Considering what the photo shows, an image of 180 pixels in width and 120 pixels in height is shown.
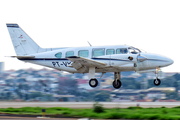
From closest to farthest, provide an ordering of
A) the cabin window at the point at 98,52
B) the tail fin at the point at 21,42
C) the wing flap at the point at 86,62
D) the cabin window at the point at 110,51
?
the wing flap at the point at 86,62
the cabin window at the point at 110,51
the cabin window at the point at 98,52
the tail fin at the point at 21,42

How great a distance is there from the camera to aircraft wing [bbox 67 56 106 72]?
21702 mm

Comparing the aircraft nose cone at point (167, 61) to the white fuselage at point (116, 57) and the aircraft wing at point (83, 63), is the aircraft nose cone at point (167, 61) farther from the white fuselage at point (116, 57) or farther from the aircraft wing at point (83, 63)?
the aircraft wing at point (83, 63)

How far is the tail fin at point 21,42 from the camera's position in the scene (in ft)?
84.3

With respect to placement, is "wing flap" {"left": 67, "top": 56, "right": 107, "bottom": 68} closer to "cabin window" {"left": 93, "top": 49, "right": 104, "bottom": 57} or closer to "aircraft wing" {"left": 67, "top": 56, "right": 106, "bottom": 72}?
"aircraft wing" {"left": 67, "top": 56, "right": 106, "bottom": 72}

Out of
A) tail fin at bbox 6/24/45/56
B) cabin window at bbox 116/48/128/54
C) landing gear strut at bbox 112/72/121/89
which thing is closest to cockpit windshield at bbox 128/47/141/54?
cabin window at bbox 116/48/128/54

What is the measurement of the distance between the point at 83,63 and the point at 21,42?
21.8ft

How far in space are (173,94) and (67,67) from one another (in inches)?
2396

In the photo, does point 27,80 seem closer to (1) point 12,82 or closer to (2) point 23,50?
(1) point 12,82

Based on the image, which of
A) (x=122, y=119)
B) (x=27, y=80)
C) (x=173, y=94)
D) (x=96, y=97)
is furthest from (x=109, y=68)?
(x=27, y=80)

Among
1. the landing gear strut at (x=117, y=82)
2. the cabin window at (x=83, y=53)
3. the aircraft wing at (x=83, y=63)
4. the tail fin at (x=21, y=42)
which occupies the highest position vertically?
→ the tail fin at (x=21, y=42)

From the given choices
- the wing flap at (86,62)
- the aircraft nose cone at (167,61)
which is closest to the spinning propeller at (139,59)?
the aircraft nose cone at (167,61)

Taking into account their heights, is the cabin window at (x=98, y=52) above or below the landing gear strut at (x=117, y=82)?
above

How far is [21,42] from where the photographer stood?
2591 cm

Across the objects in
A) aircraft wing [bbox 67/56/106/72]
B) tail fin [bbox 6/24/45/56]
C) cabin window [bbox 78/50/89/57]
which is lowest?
aircraft wing [bbox 67/56/106/72]
